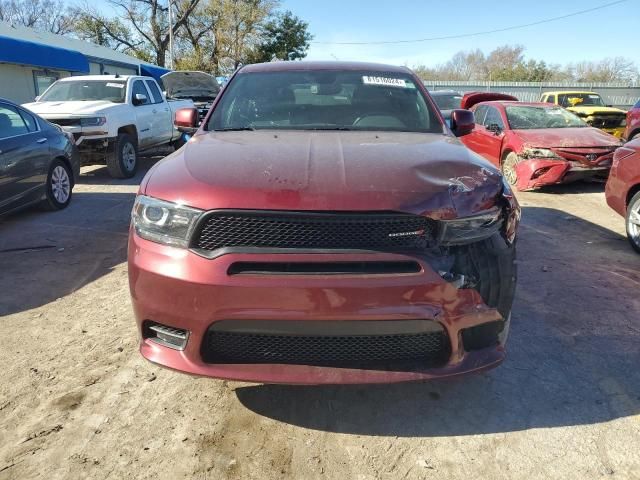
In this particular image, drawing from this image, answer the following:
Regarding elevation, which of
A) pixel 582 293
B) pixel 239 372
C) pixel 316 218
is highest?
pixel 316 218

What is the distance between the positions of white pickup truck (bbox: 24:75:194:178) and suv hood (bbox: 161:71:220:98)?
14.2 feet

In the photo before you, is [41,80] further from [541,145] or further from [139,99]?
[541,145]

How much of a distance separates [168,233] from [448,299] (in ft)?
4.11

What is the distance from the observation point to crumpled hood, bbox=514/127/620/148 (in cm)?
805

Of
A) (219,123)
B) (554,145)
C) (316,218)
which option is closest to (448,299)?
(316,218)

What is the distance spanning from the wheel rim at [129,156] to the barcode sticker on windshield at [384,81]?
688 centimetres

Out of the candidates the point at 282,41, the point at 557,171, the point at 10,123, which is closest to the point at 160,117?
the point at 10,123

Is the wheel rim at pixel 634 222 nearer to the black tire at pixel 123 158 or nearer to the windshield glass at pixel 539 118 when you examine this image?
the windshield glass at pixel 539 118

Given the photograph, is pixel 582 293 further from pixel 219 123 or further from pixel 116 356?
pixel 116 356

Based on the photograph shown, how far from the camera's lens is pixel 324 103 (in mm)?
3584

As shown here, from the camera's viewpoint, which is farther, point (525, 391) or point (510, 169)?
Result: point (510, 169)

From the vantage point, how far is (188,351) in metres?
2.18

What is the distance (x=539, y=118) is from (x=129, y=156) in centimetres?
772

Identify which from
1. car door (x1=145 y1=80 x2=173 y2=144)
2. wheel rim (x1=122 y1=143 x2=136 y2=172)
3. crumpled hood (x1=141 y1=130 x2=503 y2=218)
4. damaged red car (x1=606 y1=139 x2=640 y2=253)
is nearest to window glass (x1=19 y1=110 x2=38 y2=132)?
wheel rim (x1=122 y1=143 x2=136 y2=172)
